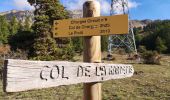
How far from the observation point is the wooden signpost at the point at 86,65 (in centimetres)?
300

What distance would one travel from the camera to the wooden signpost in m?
3.00

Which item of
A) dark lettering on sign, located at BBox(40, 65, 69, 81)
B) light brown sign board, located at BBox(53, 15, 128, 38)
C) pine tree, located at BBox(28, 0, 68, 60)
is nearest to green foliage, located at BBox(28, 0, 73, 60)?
pine tree, located at BBox(28, 0, 68, 60)

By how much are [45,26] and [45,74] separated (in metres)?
20.5

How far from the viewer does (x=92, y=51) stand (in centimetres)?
443

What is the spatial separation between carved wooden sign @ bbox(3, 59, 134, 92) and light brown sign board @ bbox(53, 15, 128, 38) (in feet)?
1.36

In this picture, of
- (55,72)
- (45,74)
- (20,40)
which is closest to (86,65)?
(55,72)

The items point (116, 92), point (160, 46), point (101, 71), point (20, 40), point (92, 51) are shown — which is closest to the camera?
point (101, 71)

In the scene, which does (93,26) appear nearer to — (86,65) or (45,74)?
(86,65)

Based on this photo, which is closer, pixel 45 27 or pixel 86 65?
pixel 86 65

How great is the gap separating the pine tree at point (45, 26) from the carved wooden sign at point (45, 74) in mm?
19208

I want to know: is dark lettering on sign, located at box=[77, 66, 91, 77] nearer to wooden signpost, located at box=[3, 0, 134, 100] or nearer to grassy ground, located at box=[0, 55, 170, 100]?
wooden signpost, located at box=[3, 0, 134, 100]

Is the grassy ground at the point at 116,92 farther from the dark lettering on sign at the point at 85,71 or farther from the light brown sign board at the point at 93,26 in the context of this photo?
the light brown sign board at the point at 93,26

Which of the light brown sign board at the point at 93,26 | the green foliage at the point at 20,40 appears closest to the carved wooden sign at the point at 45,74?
the light brown sign board at the point at 93,26

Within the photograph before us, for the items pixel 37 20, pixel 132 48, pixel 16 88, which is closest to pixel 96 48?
pixel 16 88
